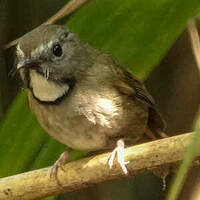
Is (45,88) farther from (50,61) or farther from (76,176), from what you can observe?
(76,176)

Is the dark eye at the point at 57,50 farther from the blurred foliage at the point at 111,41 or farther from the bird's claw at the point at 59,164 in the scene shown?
the bird's claw at the point at 59,164

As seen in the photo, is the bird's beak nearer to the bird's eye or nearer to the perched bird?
the perched bird

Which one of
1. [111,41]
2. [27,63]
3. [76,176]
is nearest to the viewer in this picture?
[76,176]

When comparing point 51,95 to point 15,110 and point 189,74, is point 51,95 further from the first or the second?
point 189,74

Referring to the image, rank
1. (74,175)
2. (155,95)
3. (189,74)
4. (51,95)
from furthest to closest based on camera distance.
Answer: (155,95) → (189,74) → (51,95) → (74,175)

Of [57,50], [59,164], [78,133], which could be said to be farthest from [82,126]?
[57,50]

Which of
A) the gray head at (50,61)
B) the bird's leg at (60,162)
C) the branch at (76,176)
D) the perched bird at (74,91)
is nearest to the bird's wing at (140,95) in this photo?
the perched bird at (74,91)

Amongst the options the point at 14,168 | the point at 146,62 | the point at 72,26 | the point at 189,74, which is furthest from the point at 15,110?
the point at 189,74
